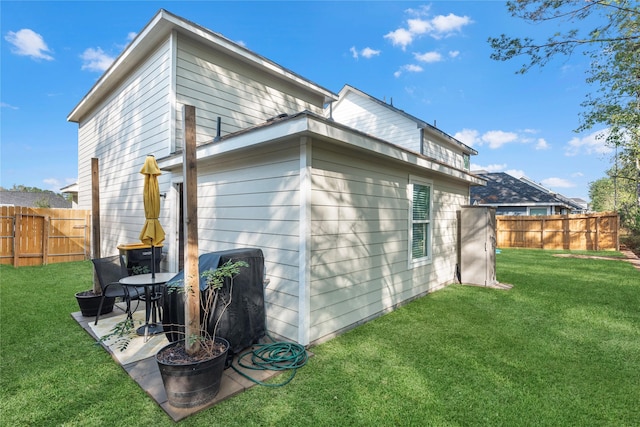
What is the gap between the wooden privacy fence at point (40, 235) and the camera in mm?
8101

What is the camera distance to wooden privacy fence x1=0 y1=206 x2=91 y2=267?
810 centimetres

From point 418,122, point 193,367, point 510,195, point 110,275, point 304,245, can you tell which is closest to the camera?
point 193,367

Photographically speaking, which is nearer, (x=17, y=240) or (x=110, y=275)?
(x=110, y=275)

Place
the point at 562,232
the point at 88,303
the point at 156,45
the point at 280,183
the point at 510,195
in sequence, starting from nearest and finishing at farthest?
1. the point at 280,183
2. the point at 88,303
3. the point at 156,45
4. the point at 562,232
5. the point at 510,195

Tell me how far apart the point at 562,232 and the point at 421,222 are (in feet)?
41.4

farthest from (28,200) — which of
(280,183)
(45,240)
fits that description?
(280,183)

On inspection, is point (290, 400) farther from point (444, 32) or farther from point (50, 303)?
point (444, 32)

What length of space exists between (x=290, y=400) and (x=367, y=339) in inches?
58.3

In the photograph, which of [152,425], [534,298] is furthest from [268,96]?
[534,298]

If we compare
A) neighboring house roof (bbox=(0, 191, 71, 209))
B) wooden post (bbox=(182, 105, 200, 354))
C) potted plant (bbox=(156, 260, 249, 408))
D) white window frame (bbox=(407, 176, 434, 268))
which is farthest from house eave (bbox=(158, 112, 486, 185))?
neighboring house roof (bbox=(0, 191, 71, 209))

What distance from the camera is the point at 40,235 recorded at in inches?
332

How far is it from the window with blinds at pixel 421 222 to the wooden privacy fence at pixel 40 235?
33.2 feet

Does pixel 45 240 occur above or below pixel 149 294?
above

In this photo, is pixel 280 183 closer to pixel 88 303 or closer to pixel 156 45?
pixel 88 303
